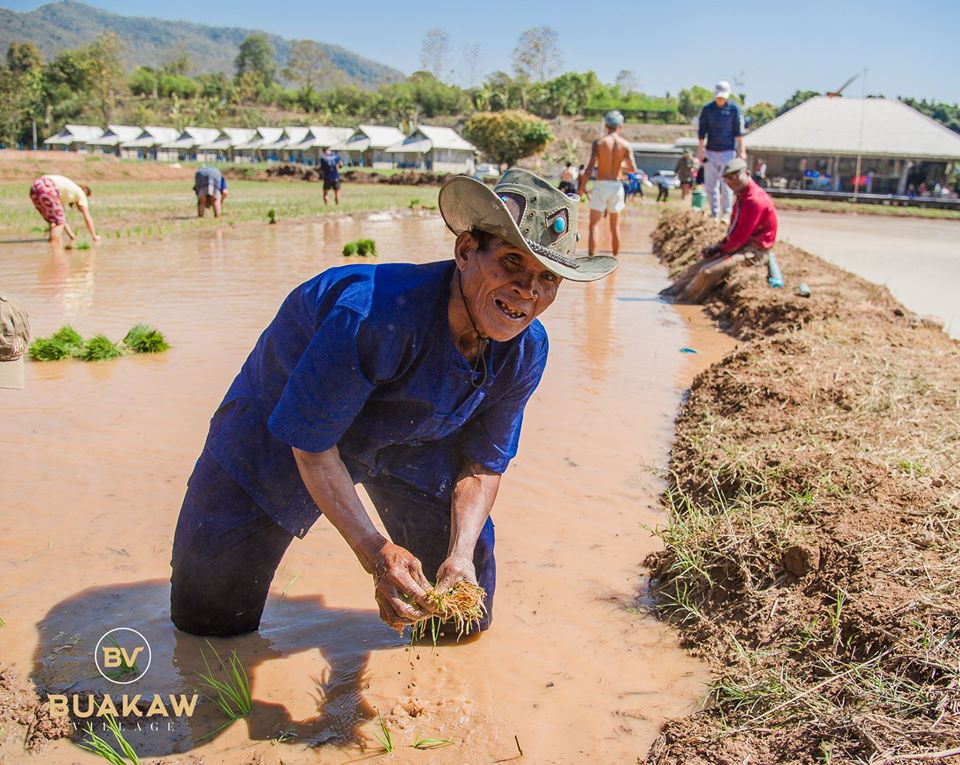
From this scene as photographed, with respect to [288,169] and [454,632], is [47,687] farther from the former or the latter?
[288,169]

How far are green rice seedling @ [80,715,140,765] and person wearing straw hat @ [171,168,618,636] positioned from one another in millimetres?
478

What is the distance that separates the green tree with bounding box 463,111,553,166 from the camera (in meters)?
46.9

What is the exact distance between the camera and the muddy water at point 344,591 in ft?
7.82

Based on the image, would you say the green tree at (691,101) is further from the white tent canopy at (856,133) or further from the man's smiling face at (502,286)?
the man's smiling face at (502,286)

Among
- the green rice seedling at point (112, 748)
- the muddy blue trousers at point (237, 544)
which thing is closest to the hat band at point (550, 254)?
the muddy blue trousers at point (237, 544)

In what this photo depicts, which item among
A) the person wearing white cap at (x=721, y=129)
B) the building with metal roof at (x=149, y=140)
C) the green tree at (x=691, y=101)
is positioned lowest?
the person wearing white cap at (x=721, y=129)

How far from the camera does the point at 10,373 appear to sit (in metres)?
2.39

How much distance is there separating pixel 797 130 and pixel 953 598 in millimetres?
37966

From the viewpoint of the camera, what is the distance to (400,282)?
7.09 feet

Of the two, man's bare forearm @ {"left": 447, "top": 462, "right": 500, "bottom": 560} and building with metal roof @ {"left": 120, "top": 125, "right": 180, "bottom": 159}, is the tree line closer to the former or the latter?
building with metal roof @ {"left": 120, "top": 125, "right": 180, "bottom": 159}

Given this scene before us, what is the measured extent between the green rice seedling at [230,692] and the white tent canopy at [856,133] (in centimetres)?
3499

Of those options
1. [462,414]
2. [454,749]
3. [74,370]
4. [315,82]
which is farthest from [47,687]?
[315,82]

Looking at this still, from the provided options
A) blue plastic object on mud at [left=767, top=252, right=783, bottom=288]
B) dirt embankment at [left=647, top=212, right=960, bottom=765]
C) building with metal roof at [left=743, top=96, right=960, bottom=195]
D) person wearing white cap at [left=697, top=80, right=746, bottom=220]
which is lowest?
dirt embankment at [left=647, top=212, right=960, bottom=765]

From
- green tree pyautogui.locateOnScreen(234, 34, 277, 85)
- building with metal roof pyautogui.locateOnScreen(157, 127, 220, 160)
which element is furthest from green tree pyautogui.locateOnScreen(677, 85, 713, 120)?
green tree pyautogui.locateOnScreen(234, 34, 277, 85)
